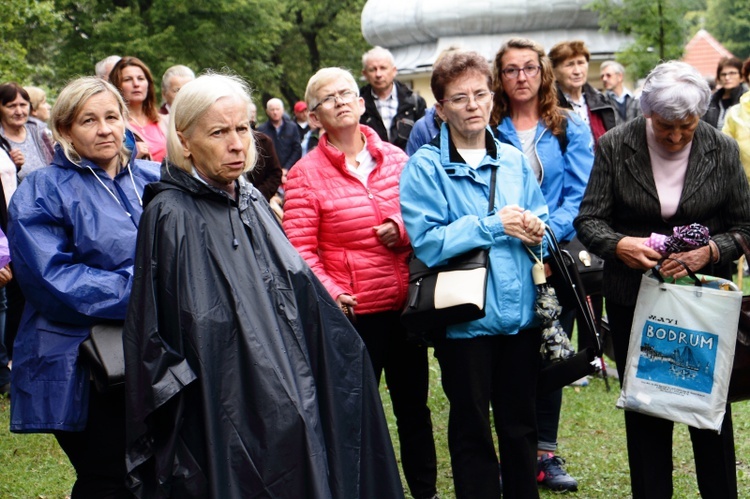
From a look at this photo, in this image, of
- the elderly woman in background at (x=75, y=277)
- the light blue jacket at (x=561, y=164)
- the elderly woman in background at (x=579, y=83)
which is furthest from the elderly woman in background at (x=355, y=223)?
the elderly woman in background at (x=579, y=83)

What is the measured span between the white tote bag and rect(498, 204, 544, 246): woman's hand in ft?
1.77

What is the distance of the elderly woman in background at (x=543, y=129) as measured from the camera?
5762mm

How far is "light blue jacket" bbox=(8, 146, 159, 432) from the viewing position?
4.28 metres

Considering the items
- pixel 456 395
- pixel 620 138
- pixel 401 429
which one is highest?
pixel 620 138

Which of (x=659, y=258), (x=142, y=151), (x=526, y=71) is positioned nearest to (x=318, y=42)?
(x=142, y=151)

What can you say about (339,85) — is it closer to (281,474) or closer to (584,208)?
(584,208)

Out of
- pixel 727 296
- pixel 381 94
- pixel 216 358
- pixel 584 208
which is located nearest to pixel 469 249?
pixel 584 208

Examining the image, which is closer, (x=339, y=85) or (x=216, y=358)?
(x=216, y=358)

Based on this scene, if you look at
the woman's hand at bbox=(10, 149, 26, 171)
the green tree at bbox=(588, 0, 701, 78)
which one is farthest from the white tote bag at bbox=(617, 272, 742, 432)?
the green tree at bbox=(588, 0, 701, 78)

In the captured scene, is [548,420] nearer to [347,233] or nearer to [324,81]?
[347,233]

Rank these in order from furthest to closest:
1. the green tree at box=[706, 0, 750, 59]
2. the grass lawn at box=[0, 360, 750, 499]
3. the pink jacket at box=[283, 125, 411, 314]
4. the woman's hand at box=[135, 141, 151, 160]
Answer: the green tree at box=[706, 0, 750, 59] < the woman's hand at box=[135, 141, 151, 160] < the grass lawn at box=[0, 360, 750, 499] < the pink jacket at box=[283, 125, 411, 314]

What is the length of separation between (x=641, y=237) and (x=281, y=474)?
2.07 metres

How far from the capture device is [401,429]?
5.78m

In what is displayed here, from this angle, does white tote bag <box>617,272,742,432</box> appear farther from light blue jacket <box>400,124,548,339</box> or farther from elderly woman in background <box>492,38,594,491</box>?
elderly woman in background <box>492,38,594,491</box>
